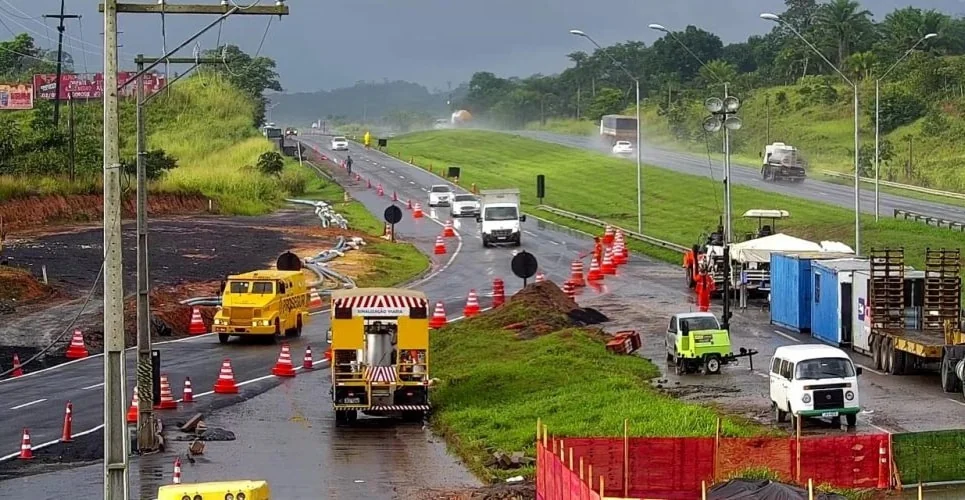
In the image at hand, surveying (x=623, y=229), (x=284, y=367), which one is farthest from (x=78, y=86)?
(x=284, y=367)

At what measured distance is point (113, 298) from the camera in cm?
1956

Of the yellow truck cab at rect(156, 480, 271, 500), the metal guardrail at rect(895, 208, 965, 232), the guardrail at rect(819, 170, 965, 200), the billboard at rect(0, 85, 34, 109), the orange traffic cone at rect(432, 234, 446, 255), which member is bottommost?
the orange traffic cone at rect(432, 234, 446, 255)

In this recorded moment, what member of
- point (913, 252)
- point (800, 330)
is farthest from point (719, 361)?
point (913, 252)

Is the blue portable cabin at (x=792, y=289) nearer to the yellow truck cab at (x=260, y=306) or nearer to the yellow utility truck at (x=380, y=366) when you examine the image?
the yellow truck cab at (x=260, y=306)

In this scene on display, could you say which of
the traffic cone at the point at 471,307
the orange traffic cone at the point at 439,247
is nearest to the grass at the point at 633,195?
the orange traffic cone at the point at 439,247

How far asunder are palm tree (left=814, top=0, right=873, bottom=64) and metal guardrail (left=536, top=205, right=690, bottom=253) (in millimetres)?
69310

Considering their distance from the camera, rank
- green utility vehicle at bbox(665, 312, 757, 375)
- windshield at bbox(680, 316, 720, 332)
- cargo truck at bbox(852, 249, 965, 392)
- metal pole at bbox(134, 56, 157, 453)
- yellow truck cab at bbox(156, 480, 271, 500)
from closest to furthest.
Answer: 1. yellow truck cab at bbox(156, 480, 271, 500)
2. metal pole at bbox(134, 56, 157, 453)
3. cargo truck at bbox(852, 249, 965, 392)
4. green utility vehicle at bbox(665, 312, 757, 375)
5. windshield at bbox(680, 316, 720, 332)

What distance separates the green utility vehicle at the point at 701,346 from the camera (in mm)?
A: 39844

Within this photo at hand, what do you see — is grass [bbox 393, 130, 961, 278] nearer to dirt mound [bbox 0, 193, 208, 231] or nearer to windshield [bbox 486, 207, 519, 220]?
windshield [bbox 486, 207, 519, 220]

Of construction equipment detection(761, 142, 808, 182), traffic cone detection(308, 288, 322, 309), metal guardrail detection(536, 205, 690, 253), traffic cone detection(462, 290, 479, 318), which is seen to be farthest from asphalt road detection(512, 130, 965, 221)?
traffic cone detection(308, 288, 322, 309)

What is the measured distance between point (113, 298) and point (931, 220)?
2462 inches

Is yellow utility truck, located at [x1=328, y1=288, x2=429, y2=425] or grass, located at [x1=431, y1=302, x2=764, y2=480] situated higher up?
yellow utility truck, located at [x1=328, y1=288, x2=429, y2=425]

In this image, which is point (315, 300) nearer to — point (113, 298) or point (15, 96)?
point (113, 298)

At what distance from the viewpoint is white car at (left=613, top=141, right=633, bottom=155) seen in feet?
444
